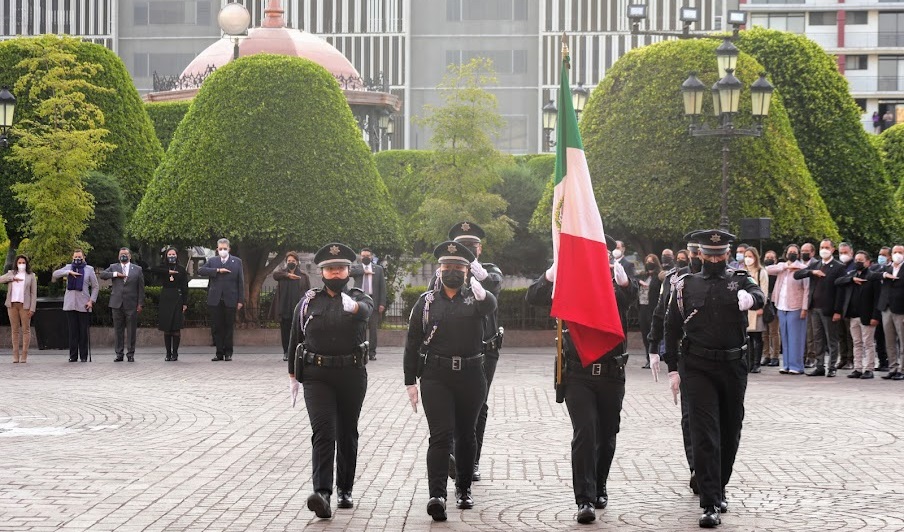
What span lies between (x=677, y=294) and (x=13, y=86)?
1162 inches

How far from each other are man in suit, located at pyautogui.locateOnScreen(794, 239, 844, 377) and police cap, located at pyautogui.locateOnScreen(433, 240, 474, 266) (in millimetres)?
12594

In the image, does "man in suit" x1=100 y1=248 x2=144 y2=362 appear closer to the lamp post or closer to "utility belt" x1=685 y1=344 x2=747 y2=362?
the lamp post

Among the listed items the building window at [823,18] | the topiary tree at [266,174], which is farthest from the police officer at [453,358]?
the building window at [823,18]

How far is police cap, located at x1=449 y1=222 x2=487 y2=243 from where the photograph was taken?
1171 centimetres

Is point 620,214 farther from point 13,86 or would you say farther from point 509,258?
point 509,258

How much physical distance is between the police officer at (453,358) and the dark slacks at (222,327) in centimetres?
1506

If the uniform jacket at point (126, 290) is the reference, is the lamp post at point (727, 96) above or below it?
above

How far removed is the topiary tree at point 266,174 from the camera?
30109mm

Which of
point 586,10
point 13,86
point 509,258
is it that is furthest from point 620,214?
point 586,10

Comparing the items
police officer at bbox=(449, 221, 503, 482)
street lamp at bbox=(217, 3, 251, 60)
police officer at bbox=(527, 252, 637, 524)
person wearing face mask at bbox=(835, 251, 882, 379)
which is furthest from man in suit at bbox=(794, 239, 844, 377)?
street lamp at bbox=(217, 3, 251, 60)

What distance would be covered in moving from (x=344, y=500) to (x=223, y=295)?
50.3 feet

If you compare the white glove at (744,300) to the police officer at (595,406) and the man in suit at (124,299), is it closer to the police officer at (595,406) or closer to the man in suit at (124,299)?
the police officer at (595,406)

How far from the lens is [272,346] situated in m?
29.0

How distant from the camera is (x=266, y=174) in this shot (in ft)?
99.5
